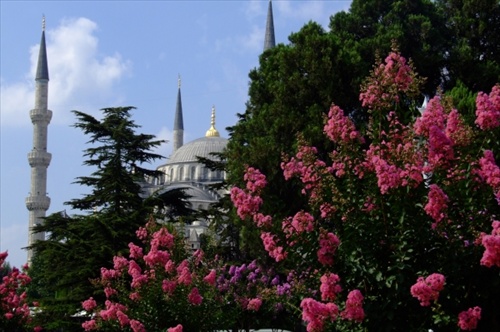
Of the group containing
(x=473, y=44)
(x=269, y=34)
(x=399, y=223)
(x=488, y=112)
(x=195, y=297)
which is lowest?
(x=195, y=297)

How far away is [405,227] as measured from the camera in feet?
18.0

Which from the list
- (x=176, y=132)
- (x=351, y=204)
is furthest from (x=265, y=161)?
(x=176, y=132)

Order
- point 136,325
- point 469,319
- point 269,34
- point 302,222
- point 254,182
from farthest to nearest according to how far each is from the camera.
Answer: point 269,34
point 136,325
point 254,182
point 302,222
point 469,319

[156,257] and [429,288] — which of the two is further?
[156,257]

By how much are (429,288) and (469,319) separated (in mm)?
412

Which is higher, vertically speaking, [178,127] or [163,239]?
[178,127]

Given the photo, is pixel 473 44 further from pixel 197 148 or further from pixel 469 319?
pixel 197 148

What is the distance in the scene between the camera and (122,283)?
9.76m

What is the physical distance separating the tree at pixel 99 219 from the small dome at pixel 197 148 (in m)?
61.6

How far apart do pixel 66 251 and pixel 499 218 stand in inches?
571

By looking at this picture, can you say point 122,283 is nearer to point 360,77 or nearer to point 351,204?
point 351,204

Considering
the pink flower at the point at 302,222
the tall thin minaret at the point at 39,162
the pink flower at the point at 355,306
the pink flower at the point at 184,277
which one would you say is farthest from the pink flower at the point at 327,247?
the tall thin minaret at the point at 39,162

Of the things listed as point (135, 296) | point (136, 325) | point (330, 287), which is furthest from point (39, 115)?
point (330, 287)

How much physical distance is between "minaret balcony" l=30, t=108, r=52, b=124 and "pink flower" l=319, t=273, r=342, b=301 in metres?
53.5
